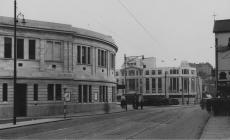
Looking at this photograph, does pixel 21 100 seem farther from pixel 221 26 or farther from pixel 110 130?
pixel 221 26

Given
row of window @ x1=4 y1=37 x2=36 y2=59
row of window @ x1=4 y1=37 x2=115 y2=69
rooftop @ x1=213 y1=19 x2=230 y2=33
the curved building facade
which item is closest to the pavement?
A: the curved building facade

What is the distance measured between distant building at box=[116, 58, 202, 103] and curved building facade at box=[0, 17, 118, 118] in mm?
80160

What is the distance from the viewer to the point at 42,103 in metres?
38.4

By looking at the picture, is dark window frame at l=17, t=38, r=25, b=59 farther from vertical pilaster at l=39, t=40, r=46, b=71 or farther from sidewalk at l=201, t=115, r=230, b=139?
sidewalk at l=201, t=115, r=230, b=139

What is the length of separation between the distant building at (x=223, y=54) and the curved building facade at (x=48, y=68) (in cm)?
1376

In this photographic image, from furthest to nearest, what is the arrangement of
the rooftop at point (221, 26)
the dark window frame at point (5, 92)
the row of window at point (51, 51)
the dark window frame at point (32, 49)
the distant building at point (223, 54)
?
the rooftop at point (221, 26) < the distant building at point (223, 54) < the dark window frame at point (32, 49) < the row of window at point (51, 51) < the dark window frame at point (5, 92)

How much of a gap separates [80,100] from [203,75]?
398ft

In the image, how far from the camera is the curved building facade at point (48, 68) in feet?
120

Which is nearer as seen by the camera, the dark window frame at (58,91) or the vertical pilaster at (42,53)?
the vertical pilaster at (42,53)

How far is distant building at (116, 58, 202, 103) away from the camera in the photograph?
126688mm

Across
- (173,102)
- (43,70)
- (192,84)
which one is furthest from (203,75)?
(43,70)

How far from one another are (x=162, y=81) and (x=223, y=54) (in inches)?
3290

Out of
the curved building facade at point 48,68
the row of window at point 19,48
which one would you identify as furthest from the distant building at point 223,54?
the row of window at point 19,48

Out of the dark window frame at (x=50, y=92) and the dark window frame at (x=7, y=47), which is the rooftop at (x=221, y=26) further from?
the dark window frame at (x=7, y=47)
